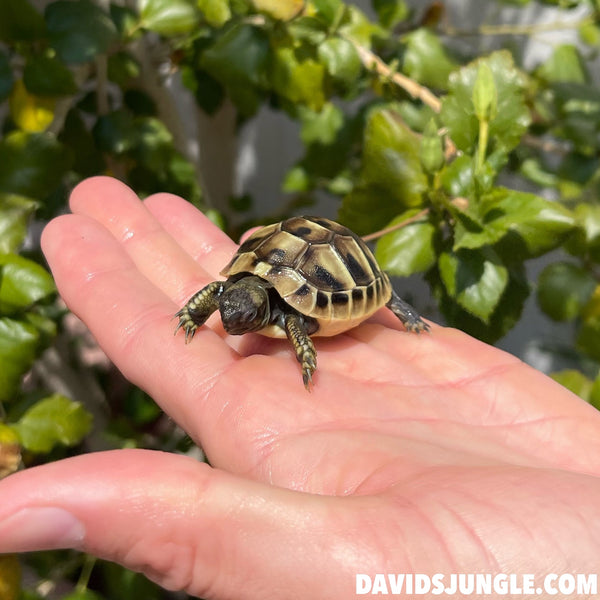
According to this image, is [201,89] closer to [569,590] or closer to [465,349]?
[465,349]

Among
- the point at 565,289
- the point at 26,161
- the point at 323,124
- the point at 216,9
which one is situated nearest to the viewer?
the point at 26,161

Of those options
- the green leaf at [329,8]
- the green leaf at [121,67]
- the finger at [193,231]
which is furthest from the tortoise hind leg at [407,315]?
the green leaf at [121,67]

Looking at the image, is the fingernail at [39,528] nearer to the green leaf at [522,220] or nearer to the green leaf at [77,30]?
the green leaf at [522,220]

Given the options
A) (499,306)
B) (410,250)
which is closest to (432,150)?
(410,250)

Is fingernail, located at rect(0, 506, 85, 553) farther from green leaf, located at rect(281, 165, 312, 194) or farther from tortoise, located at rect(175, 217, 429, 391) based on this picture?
green leaf, located at rect(281, 165, 312, 194)

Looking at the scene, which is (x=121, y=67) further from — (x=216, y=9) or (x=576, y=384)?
(x=576, y=384)

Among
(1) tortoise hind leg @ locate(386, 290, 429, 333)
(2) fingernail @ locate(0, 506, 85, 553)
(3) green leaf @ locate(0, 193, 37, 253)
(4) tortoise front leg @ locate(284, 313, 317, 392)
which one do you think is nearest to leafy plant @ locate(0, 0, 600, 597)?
(3) green leaf @ locate(0, 193, 37, 253)

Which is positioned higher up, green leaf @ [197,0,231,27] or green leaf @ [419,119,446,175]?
green leaf @ [197,0,231,27]

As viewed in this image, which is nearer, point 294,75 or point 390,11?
point 294,75
